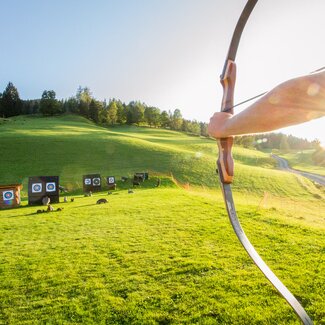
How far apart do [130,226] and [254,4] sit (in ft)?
25.6

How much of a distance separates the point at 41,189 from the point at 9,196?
5.34ft

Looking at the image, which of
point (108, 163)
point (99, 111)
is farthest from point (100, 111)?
point (108, 163)

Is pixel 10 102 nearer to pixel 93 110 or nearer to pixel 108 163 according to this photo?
pixel 93 110

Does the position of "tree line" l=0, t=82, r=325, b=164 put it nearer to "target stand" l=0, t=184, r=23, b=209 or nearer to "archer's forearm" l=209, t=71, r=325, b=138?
"target stand" l=0, t=184, r=23, b=209

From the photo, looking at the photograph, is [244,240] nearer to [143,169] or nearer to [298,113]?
[298,113]

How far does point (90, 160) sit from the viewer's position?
34469 millimetres

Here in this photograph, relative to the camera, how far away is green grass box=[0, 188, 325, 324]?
389 centimetres

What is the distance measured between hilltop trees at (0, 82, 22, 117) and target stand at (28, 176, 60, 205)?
75.5m

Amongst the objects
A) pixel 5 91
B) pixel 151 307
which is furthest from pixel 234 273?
pixel 5 91

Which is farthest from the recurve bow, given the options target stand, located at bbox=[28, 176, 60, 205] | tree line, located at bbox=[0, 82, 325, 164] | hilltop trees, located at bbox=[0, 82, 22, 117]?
hilltop trees, located at bbox=[0, 82, 22, 117]

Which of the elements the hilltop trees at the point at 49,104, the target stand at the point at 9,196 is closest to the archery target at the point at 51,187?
the target stand at the point at 9,196

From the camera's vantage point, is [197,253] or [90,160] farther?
[90,160]

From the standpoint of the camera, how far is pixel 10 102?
81.4 metres

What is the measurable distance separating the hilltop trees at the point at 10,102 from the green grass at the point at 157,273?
83480 millimetres
